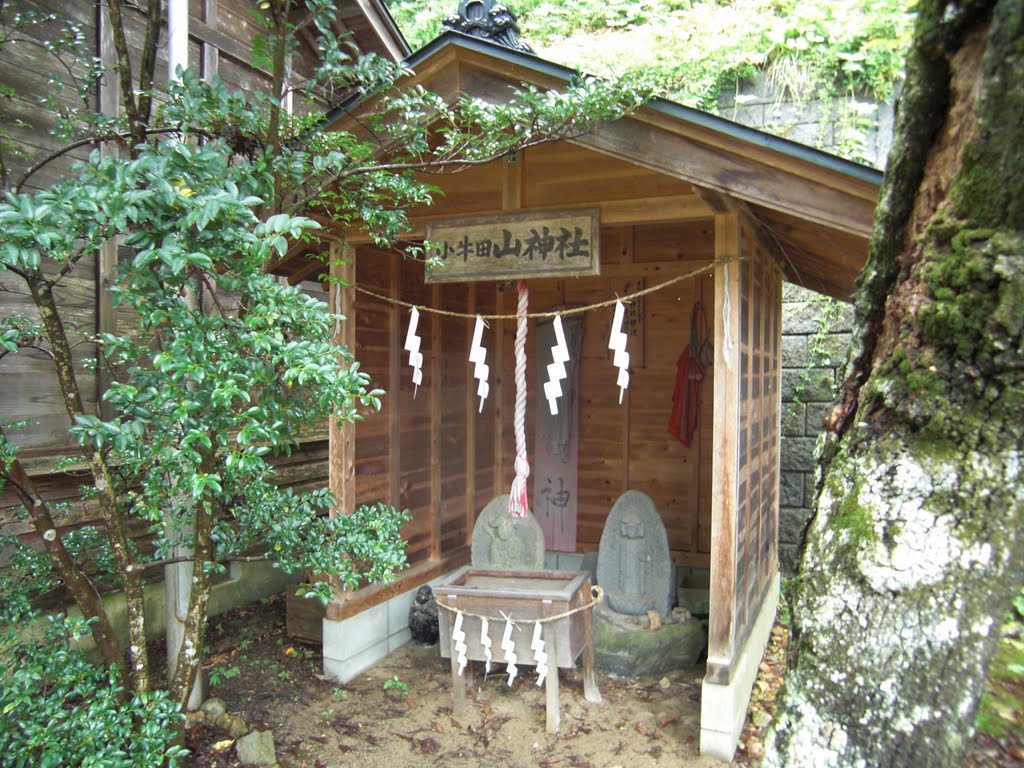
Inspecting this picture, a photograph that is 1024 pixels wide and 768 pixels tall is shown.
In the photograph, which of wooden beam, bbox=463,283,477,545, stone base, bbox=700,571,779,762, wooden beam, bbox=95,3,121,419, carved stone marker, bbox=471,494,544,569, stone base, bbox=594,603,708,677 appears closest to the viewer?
stone base, bbox=700,571,779,762

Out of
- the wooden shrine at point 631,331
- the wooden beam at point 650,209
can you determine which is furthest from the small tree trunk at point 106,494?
the wooden beam at point 650,209

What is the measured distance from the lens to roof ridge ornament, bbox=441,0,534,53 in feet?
16.1

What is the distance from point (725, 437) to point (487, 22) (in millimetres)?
3246

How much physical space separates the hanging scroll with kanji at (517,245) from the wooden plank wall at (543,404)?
1255 mm

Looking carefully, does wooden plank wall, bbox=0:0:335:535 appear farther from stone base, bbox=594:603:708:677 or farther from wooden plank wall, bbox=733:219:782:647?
wooden plank wall, bbox=733:219:782:647

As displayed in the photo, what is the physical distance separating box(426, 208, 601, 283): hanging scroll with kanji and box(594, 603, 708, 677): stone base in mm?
2900

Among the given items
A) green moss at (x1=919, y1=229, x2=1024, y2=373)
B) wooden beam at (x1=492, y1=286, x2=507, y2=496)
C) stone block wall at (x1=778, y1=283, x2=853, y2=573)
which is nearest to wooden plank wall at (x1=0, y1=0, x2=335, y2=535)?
wooden beam at (x1=492, y1=286, x2=507, y2=496)

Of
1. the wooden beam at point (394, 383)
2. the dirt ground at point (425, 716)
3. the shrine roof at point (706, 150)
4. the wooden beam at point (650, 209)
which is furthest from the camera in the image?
the wooden beam at point (394, 383)

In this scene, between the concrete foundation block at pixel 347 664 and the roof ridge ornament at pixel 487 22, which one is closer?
the roof ridge ornament at pixel 487 22

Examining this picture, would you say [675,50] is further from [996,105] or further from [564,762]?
[996,105]

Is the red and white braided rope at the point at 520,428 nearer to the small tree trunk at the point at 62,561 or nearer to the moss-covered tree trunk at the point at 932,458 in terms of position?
the small tree trunk at the point at 62,561

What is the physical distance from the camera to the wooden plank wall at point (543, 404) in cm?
647

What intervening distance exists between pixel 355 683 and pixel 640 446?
12.1ft

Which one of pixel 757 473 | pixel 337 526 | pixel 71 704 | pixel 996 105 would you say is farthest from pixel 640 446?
pixel 996 105
